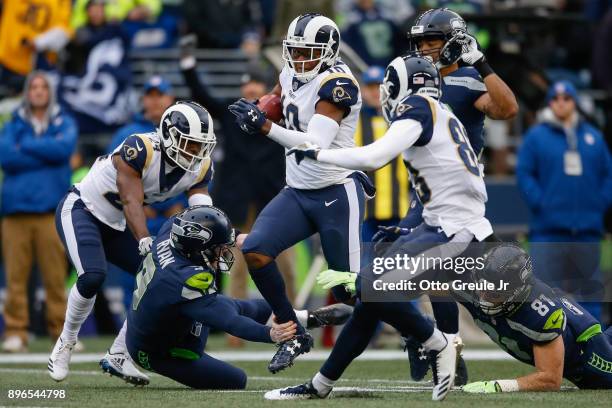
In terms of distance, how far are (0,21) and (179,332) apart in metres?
6.95

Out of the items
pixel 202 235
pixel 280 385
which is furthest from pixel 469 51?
pixel 280 385

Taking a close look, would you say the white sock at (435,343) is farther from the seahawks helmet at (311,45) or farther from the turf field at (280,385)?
the seahawks helmet at (311,45)

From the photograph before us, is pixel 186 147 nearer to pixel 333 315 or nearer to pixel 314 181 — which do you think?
pixel 314 181

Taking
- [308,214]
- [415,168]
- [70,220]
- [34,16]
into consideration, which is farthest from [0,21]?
[415,168]

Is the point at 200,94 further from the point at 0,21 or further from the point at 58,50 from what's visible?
the point at 0,21

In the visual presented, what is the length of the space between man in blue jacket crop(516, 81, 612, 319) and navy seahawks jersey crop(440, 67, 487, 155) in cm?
325

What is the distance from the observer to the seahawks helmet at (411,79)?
22.6ft

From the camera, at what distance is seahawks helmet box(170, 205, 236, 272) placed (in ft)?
23.2

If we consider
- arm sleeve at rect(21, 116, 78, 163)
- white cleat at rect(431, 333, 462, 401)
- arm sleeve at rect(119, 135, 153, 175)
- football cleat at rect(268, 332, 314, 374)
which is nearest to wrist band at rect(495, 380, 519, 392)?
white cleat at rect(431, 333, 462, 401)

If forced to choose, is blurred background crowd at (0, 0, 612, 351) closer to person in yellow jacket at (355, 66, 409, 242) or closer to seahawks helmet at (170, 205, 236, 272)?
person in yellow jacket at (355, 66, 409, 242)

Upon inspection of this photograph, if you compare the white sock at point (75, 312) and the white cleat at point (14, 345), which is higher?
the white sock at point (75, 312)

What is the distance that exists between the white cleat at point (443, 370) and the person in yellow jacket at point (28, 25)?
7148 mm

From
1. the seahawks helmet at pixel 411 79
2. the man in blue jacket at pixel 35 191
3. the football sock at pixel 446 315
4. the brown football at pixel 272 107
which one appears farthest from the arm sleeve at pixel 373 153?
the man in blue jacket at pixel 35 191

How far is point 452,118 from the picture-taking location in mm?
6875
